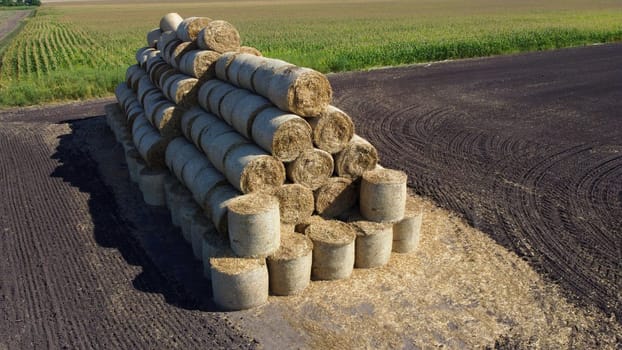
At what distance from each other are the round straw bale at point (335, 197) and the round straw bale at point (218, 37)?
411 cm

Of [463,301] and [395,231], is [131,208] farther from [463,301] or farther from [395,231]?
[463,301]

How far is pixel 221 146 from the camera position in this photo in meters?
8.43

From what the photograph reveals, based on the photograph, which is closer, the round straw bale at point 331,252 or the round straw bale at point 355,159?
the round straw bale at point 331,252

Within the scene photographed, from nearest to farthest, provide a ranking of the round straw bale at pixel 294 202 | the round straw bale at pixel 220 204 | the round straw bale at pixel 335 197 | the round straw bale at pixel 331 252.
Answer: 1. the round straw bale at pixel 331 252
2. the round straw bale at pixel 220 204
3. the round straw bale at pixel 294 202
4. the round straw bale at pixel 335 197

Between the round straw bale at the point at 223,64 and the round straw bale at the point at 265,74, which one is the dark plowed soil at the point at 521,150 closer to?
the round straw bale at the point at 265,74

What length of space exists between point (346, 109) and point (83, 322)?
12329mm

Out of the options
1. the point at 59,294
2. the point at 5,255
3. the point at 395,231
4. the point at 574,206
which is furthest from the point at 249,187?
the point at 574,206

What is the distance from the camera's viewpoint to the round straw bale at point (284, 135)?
25.0 ft

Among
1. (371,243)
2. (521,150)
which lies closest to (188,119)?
(371,243)

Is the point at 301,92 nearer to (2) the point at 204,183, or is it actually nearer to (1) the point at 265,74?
(1) the point at 265,74

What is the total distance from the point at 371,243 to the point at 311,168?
144 cm

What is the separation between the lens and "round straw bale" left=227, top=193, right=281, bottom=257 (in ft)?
22.3

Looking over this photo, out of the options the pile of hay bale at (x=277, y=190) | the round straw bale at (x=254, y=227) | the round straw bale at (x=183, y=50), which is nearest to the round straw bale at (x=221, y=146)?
the pile of hay bale at (x=277, y=190)

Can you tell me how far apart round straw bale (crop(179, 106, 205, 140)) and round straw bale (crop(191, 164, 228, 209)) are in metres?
1.45
